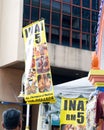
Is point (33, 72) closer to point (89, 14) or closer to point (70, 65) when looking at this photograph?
point (70, 65)

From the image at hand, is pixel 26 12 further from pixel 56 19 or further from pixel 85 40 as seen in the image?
pixel 85 40

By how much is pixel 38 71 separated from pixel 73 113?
1363 millimetres

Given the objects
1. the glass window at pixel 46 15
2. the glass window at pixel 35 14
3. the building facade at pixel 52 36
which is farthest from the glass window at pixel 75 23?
the glass window at pixel 35 14

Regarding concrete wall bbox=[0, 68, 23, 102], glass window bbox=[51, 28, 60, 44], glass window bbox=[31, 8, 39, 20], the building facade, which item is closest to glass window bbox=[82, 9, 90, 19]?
the building facade

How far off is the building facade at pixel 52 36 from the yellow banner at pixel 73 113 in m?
10.5

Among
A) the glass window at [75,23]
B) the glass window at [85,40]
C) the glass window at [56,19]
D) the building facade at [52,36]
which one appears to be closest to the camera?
the building facade at [52,36]

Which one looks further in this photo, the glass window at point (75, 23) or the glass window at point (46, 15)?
the glass window at point (75, 23)

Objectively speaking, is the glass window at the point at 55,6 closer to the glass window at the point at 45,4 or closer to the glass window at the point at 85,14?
the glass window at the point at 45,4

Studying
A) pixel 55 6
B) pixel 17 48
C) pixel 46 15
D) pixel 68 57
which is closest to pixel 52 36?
pixel 46 15

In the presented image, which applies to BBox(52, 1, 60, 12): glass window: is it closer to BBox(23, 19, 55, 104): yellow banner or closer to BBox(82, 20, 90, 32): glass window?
BBox(82, 20, 90, 32): glass window

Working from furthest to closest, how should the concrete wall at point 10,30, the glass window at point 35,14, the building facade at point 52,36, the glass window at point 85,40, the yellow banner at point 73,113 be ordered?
the glass window at point 85,40
the glass window at point 35,14
the building facade at point 52,36
the concrete wall at point 10,30
the yellow banner at point 73,113

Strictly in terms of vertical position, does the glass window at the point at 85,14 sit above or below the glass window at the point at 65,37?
above

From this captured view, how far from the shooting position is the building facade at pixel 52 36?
19.2 m

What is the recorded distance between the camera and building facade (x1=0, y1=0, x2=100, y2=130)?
19.2m
